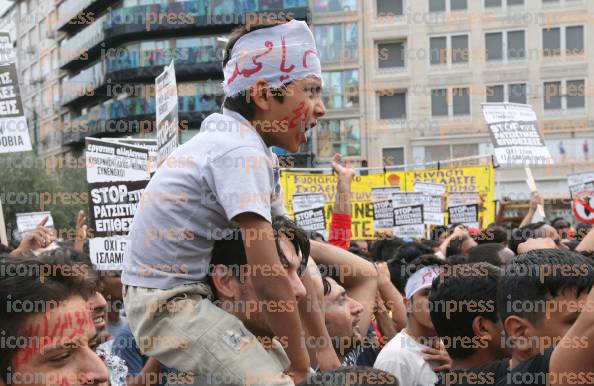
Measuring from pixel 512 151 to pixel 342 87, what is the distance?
31.7 metres

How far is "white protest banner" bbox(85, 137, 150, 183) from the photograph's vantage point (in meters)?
8.00

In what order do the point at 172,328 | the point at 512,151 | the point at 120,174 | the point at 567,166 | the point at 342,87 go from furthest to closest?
the point at 342,87 → the point at 567,166 → the point at 512,151 → the point at 120,174 → the point at 172,328

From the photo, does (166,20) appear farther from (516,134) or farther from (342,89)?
(516,134)

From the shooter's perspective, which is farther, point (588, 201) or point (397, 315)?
point (588, 201)

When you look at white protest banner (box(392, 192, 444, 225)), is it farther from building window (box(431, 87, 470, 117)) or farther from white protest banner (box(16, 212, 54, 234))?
building window (box(431, 87, 470, 117))

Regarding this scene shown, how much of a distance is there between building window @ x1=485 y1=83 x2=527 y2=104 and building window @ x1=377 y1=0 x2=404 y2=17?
6.35 metres

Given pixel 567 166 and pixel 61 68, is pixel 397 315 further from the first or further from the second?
pixel 61 68

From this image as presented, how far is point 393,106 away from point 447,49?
403cm

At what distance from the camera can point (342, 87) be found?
148 ft

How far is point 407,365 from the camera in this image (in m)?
4.41

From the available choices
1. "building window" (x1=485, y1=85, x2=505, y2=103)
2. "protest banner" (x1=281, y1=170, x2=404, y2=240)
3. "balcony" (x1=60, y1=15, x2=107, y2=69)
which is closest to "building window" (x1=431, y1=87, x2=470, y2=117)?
"building window" (x1=485, y1=85, x2=505, y2=103)

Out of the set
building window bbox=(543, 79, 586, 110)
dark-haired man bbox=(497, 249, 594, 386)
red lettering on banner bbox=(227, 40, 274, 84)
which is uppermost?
building window bbox=(543, 79, 586, 110)

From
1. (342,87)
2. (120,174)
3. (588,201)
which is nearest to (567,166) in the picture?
(342,87)

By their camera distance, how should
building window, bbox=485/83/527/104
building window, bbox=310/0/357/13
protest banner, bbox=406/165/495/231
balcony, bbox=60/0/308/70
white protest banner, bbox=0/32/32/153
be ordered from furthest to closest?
balcony, bbox=60/0/308/70, building window, bbox=310/0/357/13, building window, bbox=485/83/527/104, protest banner, bbox=406/165/495/231, white protest banner, bbox=0/32/32/153
